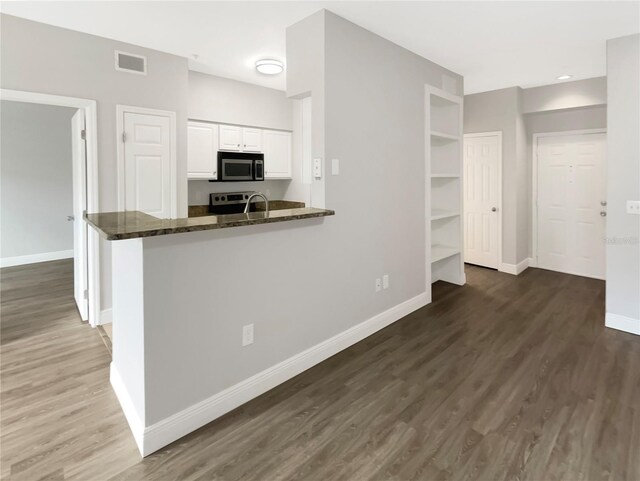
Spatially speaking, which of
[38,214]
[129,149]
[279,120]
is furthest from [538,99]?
[38,214]

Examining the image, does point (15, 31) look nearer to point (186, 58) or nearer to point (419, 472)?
point (186, 58)

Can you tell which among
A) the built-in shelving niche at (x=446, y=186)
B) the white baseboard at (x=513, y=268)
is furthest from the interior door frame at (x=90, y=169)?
the white baseboard at (x=513, y=268)

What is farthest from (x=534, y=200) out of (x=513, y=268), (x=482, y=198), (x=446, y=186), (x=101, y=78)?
(x=101, y=78)

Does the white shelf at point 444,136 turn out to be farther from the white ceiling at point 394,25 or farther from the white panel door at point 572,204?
the white panel door at point 572,204

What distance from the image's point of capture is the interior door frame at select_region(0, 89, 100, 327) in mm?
2994

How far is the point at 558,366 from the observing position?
273 cm

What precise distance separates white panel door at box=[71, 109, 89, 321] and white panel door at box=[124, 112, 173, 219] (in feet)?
1.18

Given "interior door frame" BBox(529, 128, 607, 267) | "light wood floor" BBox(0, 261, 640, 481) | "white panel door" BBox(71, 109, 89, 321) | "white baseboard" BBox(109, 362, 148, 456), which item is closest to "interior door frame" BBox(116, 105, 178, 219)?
"white panel door" BBox(71, 109, 89, 321)

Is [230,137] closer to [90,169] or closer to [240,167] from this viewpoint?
[240,167]

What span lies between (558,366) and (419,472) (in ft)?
5.31

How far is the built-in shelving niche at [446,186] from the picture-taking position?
437cm

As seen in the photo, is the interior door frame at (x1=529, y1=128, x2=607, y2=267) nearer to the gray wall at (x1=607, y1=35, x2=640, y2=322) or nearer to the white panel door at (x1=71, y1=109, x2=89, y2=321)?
the gray wall at (x1=607, y1=35, x2=640, y2=322)

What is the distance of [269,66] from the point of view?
3857mm

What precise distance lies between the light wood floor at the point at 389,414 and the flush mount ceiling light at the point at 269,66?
2.86 meters
